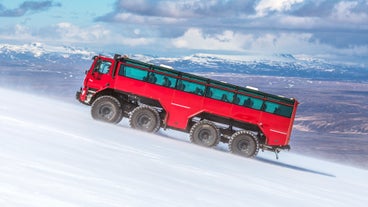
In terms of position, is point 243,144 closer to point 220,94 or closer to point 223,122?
point 223,122

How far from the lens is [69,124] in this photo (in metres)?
24.8

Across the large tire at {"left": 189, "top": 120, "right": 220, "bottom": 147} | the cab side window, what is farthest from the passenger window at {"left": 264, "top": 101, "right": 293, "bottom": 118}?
the cab side window

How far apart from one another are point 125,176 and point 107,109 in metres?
15.1

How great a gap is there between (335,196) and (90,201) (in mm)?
10842

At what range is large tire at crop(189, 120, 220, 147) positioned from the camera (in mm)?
27781

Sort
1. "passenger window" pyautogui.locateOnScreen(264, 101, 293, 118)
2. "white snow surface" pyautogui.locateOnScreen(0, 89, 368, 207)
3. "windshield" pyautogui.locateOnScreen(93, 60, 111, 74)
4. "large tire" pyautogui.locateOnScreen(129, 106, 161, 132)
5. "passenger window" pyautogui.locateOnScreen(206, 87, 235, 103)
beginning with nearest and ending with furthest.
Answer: "white snow surface" pyautogui.locateOnScreen(0, 89, 368, 207) → "large tire" pyautogui.locateOnScreen(129, 106, 161, 132) → "passenger window" pyautogui.locateOnScreen(206, 87, 235, 103) → "passenger window" pyautogui.locateOnScreen(264, 101, 293, 118) → "windshield" pyautogui.locateOnScreen(93, 60, 111, 74)

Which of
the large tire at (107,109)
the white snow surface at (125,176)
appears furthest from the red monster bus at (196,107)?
the white snow surface at (125,176)

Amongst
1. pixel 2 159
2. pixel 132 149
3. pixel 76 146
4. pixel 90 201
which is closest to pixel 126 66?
pixel 132 149

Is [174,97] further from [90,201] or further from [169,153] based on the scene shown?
[90,201]

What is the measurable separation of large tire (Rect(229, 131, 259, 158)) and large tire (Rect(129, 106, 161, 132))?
10.3ft

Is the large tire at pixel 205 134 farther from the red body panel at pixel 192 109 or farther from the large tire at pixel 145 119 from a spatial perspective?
the large tire at pixel 145 119

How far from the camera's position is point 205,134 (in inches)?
1099

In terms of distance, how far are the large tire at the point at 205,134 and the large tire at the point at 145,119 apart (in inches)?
59.9

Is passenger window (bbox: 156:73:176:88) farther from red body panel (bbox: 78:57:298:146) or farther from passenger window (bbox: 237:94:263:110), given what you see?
passenger window (bbox: 237:94:263:110)
